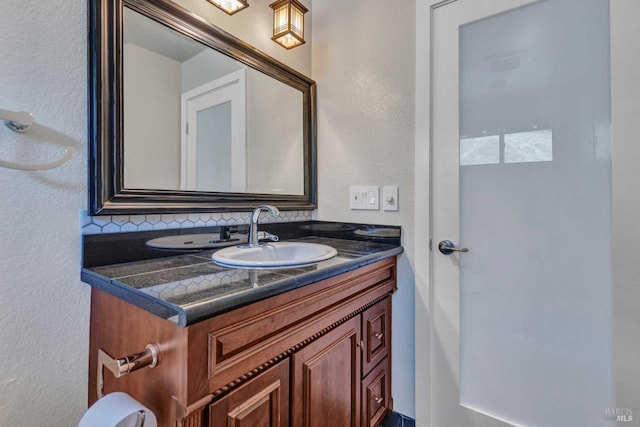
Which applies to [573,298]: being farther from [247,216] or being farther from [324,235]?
[247,216]

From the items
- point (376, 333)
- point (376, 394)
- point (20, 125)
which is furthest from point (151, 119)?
point (376, 394)

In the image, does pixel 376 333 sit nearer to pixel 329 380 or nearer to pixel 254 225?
pixel 329 380

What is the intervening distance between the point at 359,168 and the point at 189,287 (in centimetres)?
104

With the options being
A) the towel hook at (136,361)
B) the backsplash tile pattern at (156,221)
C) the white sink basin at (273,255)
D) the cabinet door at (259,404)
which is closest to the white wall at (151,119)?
the backsplash tile pattern at (156,221)

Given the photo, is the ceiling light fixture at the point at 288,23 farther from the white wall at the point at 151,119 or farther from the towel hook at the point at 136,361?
the towel hook at the point at 136,361

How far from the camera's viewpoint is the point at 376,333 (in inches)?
49.1

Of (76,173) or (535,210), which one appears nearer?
(76,173)

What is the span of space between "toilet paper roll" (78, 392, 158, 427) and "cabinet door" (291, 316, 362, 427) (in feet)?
1.17

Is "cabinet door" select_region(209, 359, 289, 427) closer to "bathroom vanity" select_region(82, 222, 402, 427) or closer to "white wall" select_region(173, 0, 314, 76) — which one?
"bathroom vanity" select_region(82, 222, 402, 427)

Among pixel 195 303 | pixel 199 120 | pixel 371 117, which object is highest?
pixel 371 117

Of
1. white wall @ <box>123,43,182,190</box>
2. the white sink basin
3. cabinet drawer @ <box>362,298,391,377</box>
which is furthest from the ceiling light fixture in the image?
cabinet drawer @ <box>362,298,391,377</box>

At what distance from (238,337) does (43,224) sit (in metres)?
0.62

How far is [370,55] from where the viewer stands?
1.45m

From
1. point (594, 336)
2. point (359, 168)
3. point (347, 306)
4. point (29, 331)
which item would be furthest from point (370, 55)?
point (29, 331)
